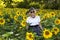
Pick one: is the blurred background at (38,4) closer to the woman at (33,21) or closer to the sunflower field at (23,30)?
the sunflower field at (23,30)

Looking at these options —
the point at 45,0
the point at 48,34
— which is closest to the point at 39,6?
the point at 45,0

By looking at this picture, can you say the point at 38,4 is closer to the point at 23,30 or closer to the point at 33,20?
the point at 33,20

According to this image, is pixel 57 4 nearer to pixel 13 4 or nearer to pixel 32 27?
pixel 13 4

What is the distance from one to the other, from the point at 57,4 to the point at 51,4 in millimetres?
315

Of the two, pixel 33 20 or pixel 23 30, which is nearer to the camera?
pixel 23 30

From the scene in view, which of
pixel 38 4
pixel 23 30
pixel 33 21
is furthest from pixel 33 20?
pixel 38 4

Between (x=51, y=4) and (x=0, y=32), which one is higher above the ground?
(x=0, y=32)

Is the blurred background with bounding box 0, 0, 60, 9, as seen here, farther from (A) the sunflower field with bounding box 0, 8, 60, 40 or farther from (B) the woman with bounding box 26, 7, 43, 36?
(B) the woman with bounding box 26, 7, 43, 36

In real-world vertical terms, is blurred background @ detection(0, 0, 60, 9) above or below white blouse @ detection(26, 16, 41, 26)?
below

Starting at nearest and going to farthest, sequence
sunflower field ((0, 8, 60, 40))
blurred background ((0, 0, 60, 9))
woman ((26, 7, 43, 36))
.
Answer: sunflower field ((0, 8, 60, 40)) < woman ((26, 7, 43, 36)) < blurred background ((0, 0, 60, 9))

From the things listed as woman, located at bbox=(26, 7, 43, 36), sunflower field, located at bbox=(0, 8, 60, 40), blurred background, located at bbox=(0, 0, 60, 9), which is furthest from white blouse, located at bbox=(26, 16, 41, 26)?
blurred background, located at bbox=(0, 0, 60, 9)

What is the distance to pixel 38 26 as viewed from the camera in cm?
609

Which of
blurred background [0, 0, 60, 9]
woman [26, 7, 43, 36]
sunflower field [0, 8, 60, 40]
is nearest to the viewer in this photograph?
sunflower field [0, 8, 60, 40]

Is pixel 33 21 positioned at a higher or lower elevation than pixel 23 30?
higher
